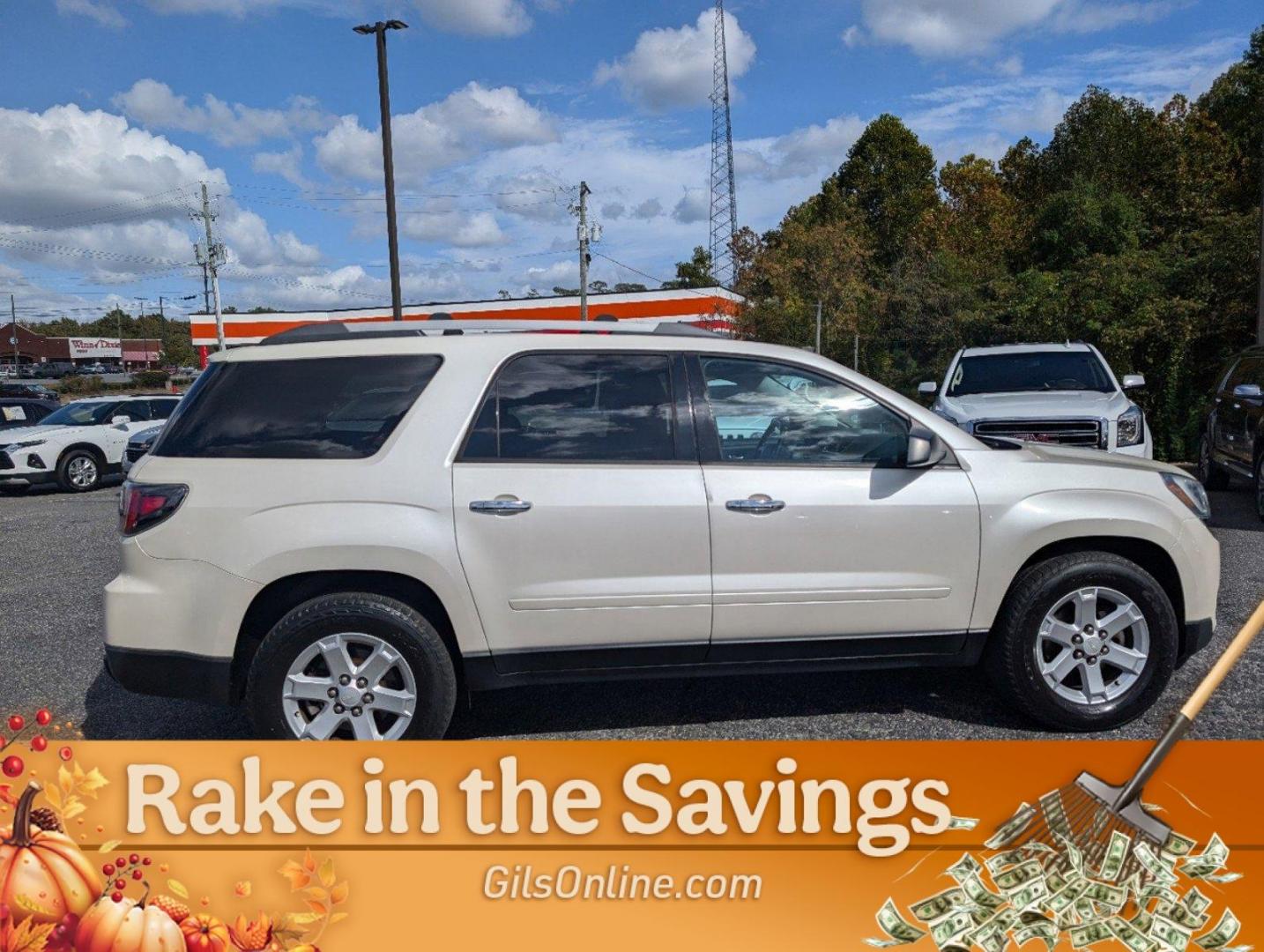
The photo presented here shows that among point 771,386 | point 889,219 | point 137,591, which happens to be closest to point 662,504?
point 771,386

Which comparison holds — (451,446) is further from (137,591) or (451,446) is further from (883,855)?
(883,855)

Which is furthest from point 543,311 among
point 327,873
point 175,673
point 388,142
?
point 327,873

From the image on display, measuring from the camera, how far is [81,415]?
15070 millimetres

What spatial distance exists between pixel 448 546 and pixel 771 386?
1.47 metres

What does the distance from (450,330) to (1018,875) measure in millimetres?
2902

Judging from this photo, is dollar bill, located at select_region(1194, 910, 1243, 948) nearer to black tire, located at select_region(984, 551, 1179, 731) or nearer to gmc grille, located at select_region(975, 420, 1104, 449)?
black tire, located at select_region(984, 551, 1179, 731)

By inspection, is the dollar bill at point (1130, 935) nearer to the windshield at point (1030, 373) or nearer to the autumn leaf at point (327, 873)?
the autumn leaf at point (327, 873)

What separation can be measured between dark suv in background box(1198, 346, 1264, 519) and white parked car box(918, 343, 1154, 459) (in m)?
0.88

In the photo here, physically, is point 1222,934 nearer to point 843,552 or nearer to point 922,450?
point 843,552

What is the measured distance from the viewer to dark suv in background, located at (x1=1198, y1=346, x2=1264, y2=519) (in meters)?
8.98

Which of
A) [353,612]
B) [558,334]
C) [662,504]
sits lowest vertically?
[353,612]

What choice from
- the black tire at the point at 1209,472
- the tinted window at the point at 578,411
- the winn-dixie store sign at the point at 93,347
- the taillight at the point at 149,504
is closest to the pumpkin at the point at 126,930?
the taillight at the point at 149,504

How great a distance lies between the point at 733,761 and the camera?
11.5 feet

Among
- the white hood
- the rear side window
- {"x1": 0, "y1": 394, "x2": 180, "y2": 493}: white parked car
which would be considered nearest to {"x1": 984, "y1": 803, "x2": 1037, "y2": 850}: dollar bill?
the rear side window
